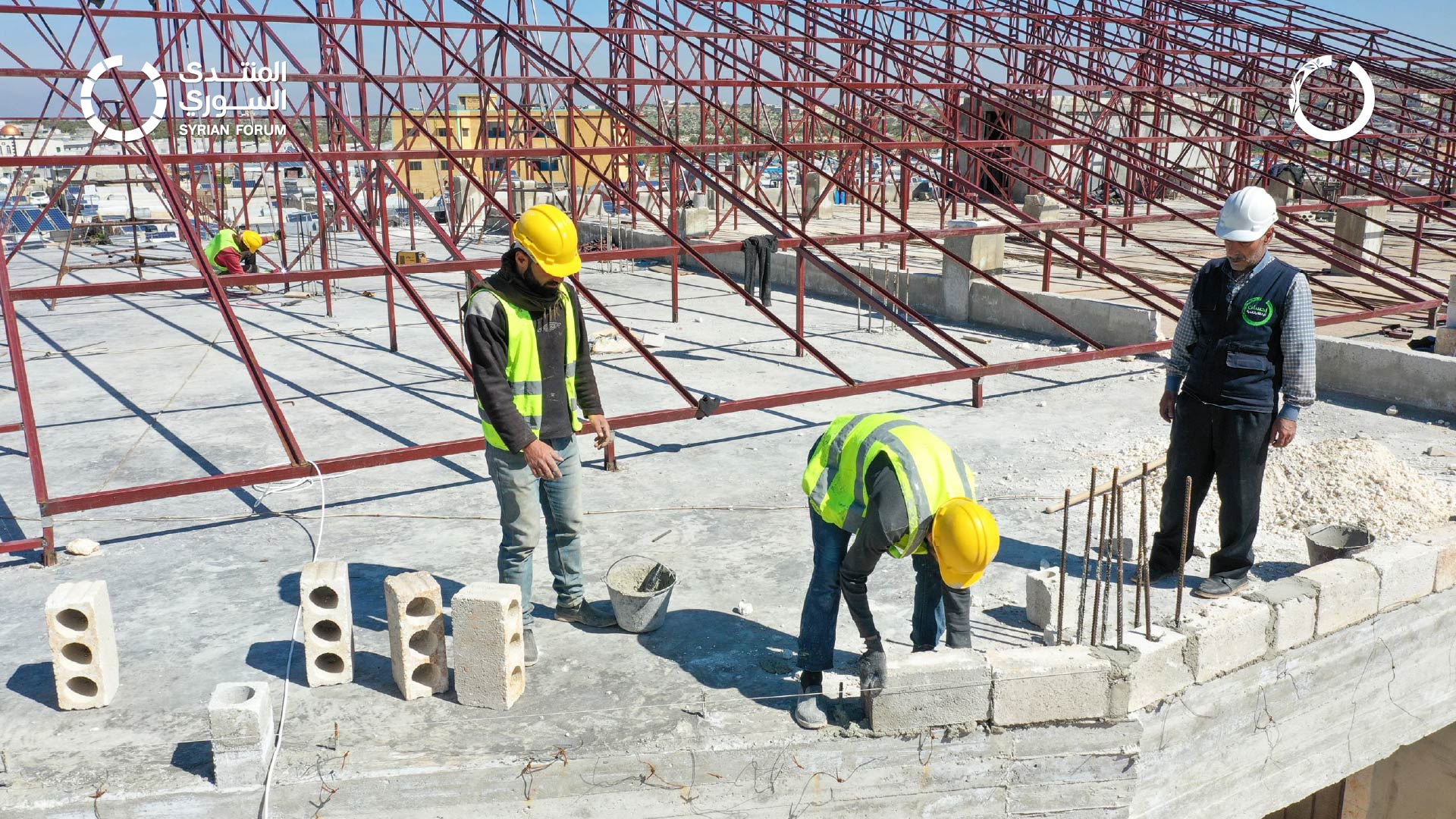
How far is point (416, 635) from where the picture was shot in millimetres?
3652

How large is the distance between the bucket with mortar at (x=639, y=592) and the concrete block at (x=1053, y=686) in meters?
1.20

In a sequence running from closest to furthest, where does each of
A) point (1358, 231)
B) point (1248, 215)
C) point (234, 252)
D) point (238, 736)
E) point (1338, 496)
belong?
point (238, 736) → point (1248, 215) → point (1338, 496) → point (234, 252) → point (1358, 231)

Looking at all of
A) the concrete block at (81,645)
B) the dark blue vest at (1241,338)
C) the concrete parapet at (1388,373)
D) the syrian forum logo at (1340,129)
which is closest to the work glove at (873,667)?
the dark blue vest at (1241,338)

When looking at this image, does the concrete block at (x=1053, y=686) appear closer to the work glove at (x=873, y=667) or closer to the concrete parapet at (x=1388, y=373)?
the work glove at (x=873, y=667)

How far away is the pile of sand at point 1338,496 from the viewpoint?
515 cm

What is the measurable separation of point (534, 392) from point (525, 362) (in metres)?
0.12

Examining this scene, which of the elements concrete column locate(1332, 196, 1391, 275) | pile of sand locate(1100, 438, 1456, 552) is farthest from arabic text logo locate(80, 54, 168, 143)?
concrete column locate(1332, 196, 1391, 275)

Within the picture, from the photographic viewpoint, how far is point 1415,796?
269 inches

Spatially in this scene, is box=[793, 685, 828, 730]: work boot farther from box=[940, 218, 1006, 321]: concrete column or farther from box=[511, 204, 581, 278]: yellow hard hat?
box=[940, 218, 1006, 321]: concrete column

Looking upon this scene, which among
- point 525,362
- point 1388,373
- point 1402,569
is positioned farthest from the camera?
point 1388,373

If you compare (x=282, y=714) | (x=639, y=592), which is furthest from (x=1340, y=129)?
(x=282, y=714)

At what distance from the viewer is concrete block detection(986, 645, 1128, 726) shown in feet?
12.0

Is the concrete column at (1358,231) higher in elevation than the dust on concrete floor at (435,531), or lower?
higher

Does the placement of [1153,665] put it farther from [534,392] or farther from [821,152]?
[821,152]
